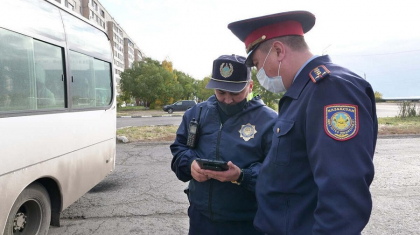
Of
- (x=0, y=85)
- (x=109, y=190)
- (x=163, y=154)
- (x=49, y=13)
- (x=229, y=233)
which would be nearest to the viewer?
(x=229, y=233)

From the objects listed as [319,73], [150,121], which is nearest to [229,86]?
[319,73]

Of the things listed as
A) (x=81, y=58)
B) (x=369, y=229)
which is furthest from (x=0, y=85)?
(x=369, y=229)

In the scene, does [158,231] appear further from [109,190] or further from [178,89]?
[178,89]

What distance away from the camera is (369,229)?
362 centimetres

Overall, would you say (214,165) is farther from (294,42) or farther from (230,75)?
(294,42)

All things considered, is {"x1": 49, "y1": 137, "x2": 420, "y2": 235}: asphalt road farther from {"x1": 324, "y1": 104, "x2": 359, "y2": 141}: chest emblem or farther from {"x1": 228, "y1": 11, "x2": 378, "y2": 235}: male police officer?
{"x1": 324, "y1": 104, "x2": 359, "y2": 141}: chest emblem

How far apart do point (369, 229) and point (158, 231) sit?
2.58m

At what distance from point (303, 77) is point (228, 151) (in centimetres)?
88

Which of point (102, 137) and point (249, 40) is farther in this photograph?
point (102, 137)

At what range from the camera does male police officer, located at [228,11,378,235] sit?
103cm

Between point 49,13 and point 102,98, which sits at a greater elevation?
point 49,13

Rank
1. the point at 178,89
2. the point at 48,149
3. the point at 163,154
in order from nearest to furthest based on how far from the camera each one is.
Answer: the point at 48,149
the point at 163,154
the point at 178,89

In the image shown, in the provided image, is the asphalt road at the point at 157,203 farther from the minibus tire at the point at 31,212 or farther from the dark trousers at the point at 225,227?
the dark trousers at the point at 225,227

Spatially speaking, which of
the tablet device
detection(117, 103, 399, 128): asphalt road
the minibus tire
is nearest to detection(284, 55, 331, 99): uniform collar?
the tablet device
